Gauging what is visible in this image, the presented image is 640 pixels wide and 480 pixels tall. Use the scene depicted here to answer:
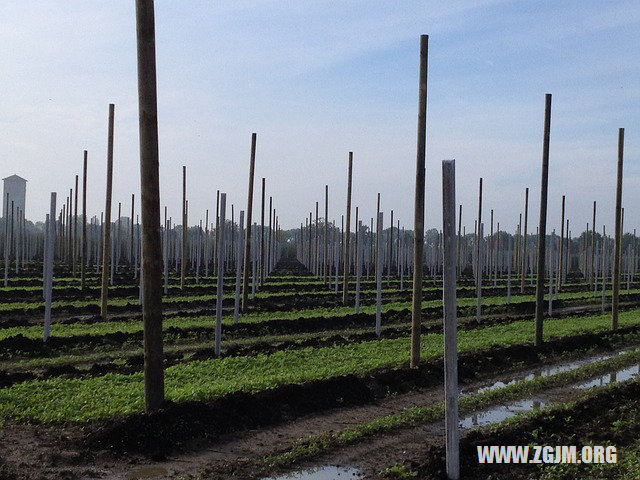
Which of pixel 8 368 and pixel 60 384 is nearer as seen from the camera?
pixel 60 384

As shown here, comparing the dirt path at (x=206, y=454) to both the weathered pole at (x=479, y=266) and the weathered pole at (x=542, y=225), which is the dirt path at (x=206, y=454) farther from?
the weathered pole at (x=479, y=266)

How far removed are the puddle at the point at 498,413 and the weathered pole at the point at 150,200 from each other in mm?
4216

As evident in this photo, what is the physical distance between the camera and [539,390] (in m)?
12.7

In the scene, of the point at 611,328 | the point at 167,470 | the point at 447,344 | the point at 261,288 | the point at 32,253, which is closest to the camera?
the point at 447,344

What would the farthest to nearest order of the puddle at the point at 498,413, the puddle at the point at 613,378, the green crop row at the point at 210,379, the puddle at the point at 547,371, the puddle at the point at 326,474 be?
1. the puddle at the point at 613,378
2. the puddle at the point at 547,371
3. the puddle at the point at 498,413
4. the green crop row at the point at 210,379
5. the puddle at the point at 326,474

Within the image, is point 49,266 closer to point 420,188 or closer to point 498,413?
point 420,188

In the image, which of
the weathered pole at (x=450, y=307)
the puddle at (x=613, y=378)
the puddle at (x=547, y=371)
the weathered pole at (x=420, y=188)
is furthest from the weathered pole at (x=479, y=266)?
the weathered pole at (x=450, y=307)

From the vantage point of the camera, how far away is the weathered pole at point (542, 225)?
1750cm

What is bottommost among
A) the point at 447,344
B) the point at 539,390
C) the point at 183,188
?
the point at 539,390

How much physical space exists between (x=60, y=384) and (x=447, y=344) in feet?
22.7

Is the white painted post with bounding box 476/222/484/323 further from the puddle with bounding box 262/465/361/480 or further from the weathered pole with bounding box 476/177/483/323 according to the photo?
the puddle with bounding box 262/465/361/480

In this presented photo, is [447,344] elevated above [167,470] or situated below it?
above

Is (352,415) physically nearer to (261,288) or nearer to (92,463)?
(92,463)

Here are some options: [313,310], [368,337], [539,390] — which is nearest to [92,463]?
[539,390]
